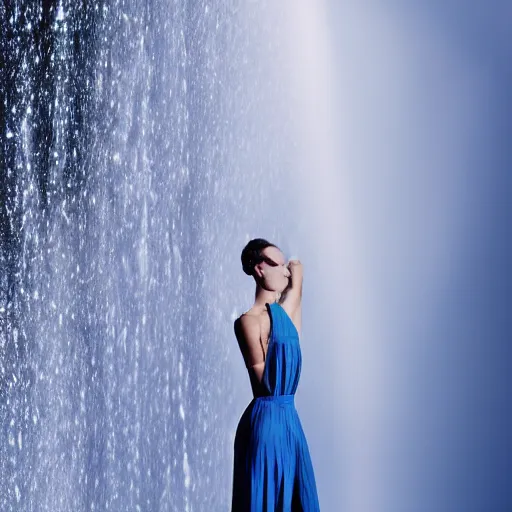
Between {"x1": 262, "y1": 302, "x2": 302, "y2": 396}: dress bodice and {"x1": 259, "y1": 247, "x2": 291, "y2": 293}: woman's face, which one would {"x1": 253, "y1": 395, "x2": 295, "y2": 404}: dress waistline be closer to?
{"x1": 262, "y1": 302, "x2": 302, "y2": 396}: dress bodice

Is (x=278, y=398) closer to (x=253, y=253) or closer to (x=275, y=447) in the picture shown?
(x=275, y=447)

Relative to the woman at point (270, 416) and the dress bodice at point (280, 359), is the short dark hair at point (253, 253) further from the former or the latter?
the dress bodice at point (280, 359)

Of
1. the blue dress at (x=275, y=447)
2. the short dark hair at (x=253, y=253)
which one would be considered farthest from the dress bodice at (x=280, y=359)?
the short dark hair at (x=253, y=253)

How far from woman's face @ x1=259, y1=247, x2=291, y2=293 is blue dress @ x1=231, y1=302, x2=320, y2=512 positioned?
61 millimetres

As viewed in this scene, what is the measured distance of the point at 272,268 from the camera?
241 cm

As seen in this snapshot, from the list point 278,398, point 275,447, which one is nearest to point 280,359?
point 278,398

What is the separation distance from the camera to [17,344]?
509cm

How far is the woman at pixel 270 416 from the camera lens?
7.64ft

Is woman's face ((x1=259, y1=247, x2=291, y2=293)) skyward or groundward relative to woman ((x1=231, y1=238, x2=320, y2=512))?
skyward

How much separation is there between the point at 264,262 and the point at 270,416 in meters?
0.35

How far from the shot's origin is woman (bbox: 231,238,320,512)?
2.33 m

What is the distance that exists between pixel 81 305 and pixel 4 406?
2.97ft

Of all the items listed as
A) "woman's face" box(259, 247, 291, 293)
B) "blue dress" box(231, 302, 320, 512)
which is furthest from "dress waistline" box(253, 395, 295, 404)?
"woman's face" box(259, 247, 291, 293)

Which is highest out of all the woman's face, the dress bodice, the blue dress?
the woman's face
